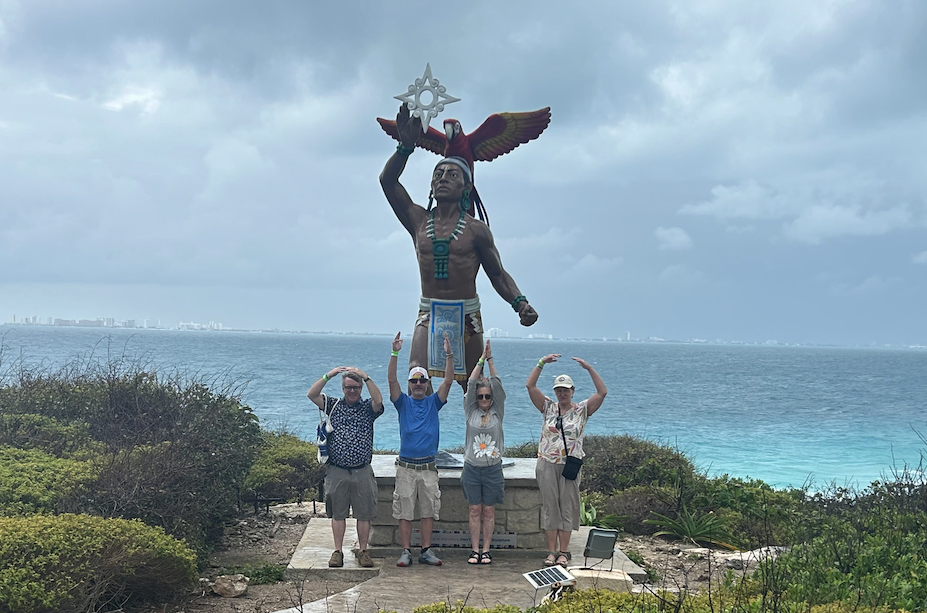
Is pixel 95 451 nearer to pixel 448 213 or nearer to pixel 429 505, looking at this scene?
pixel 429 505

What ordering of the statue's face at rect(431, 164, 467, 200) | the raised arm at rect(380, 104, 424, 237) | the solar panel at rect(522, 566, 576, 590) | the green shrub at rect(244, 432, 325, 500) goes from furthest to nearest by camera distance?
the green shrub at rect(244, 432, 325, 500), the raised arm at rect(380, 104, 424, 237), the statue's face at rect(431, 164, 467, 200), the solar panel at rect(522, 566, 576, 590)

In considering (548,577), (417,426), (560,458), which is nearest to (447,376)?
(417,426)

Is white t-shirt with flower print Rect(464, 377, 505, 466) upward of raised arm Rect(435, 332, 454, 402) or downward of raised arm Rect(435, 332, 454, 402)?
downward

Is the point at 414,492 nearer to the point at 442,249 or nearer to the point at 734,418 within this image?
the point at 442,249

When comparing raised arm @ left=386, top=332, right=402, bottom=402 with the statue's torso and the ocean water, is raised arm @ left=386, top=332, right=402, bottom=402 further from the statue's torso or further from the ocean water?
the ocean water

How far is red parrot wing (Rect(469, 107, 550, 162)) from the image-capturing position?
7.43m

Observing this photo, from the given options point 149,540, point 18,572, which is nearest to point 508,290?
point 149,540

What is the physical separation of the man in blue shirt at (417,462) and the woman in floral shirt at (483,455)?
0.27 m

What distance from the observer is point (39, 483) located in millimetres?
6402

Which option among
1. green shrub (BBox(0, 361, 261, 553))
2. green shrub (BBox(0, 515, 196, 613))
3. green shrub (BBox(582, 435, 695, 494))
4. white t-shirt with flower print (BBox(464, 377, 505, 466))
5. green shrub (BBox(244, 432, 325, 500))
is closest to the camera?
green shrub (BBox(0, 515, 196, 613))

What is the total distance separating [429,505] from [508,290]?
221 centimetres

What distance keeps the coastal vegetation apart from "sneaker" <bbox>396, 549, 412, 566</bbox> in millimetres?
1159

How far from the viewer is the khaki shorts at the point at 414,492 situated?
238 inches

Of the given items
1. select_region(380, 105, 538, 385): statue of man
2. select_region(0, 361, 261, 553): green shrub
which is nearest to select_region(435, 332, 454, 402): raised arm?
select_region(380, 105, 538, 385): statue of man
